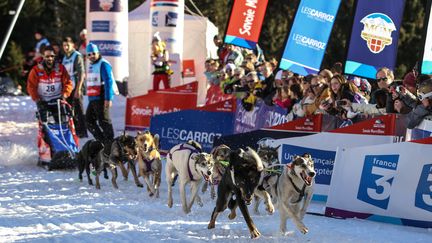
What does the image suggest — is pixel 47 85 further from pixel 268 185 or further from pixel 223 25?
pixel 223 25

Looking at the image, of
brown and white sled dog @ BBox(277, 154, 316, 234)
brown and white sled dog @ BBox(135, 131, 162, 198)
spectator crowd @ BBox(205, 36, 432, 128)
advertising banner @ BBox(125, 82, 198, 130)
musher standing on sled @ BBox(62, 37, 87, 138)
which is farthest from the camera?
advertising banner @ BBox(125, 82, 198, 130)

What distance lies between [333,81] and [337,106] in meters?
0.56

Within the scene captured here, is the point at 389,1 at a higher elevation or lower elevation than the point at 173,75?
higher

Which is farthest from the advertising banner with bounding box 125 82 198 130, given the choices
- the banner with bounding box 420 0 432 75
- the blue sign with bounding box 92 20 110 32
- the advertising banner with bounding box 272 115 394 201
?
the banner with bounding box 420 0 432 75

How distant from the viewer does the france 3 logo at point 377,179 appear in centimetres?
744

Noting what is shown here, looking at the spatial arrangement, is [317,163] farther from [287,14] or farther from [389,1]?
[287,14]

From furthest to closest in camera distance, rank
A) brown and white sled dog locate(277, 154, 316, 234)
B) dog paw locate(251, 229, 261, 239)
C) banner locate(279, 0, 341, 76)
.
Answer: banner locate(279, 0, 341, 76) → brown and white sled dog locate(277, 154, 316, 234) → dog paw locate(251, 229, 261, 239)

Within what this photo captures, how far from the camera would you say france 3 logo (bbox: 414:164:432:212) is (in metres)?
7.12

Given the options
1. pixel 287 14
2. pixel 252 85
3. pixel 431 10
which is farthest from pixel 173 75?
pixel 287 14

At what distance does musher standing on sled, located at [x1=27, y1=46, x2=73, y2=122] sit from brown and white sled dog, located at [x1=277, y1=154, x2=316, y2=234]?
5517 mm

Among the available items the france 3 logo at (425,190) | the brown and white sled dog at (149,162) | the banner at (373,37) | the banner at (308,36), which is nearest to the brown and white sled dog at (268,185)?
the france 3 logo at (425,190)

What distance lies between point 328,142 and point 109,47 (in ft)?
32.6

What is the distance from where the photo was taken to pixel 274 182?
23.4ft

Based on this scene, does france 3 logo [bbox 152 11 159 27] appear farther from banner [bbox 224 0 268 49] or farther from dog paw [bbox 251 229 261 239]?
dog paw [bbox 251 229 261 239]
